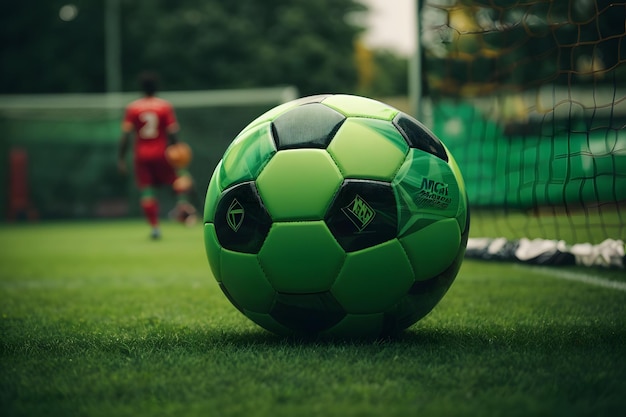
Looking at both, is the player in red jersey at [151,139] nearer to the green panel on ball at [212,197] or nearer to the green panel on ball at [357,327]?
the green panel on ball at [212,197]

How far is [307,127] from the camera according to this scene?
2.92 m

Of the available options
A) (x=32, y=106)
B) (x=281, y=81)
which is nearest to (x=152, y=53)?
(x=281, y=81)

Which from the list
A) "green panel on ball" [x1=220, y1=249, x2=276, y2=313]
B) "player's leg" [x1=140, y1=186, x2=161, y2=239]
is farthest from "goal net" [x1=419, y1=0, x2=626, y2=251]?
"player's leg" [x1=140, y1=186, x2=161, y2=239]

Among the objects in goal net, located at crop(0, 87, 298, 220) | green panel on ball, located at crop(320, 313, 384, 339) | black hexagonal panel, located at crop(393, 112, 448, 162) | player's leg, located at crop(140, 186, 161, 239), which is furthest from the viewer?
goal net, located at crop(0, 87, 298, 220)

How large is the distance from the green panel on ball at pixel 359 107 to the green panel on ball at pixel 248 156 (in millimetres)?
285

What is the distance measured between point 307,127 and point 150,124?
763cm

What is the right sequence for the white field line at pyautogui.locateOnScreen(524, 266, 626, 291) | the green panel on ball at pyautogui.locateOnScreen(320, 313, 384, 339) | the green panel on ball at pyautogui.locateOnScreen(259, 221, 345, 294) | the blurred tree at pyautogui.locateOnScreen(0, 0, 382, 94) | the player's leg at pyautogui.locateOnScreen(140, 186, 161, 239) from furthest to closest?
the blurred tree at pyautogui.locateOnScreen(0, 0, 382, 94)
the player's leg at pyautogui.locateOnScreen(140, 186, 161, 239)
the white field line at pyautogui.locateOnScreen(524, 266, 626, 291)
the green panel on ball at pyautogui.locateOnScreen(320, 313, 384, 339)
the green panel on ball at pyautogui.locateOnScreen(259, 221, 345, 294)

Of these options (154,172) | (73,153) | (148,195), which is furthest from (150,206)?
(73,153)

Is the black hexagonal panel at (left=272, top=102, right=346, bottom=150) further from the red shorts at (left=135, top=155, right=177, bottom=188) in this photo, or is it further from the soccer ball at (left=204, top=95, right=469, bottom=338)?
the red shorts at (left=135, top=155, right=177, bottom=188)

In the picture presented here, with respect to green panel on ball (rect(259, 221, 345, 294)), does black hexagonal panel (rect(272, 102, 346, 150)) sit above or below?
above

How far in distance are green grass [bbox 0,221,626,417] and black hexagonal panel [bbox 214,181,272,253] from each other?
1.33 feet

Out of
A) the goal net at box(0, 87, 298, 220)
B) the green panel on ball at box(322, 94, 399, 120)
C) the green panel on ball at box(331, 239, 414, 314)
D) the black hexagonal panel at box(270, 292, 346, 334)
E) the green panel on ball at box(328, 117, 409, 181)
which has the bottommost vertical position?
the goal net at box(0, 87, 298, 220)

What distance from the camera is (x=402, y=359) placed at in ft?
8.61

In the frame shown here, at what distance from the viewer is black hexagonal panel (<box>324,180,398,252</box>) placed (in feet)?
8.97
